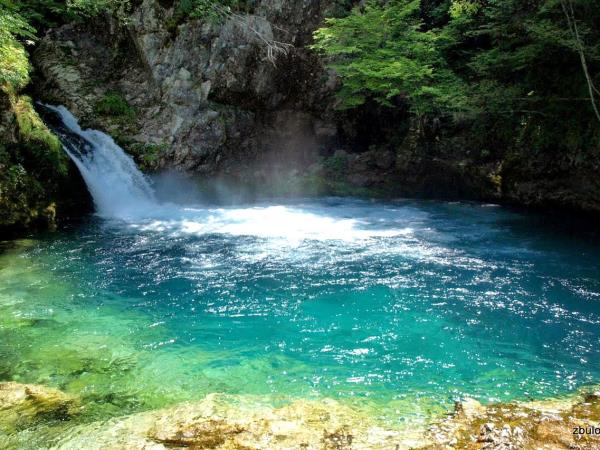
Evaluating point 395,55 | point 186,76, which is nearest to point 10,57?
point 186,76

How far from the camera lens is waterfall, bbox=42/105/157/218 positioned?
13883 mm

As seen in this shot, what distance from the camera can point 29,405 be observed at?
451cm

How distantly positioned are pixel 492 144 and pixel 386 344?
11.5 metres

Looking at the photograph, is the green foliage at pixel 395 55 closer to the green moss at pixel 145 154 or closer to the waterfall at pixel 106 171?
the green moss at pixel 145 154

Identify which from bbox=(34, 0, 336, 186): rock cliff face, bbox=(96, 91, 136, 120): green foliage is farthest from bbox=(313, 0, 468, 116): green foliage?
bbox=(96, 91, 136, 120): green foliage

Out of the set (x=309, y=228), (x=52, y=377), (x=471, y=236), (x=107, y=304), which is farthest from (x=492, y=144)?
(x=52, y=377)

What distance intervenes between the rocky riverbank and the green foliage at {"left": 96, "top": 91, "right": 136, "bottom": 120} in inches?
533

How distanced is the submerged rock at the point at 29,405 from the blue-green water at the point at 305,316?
202 millimetres

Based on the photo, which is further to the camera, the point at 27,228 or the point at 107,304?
the point at 27,228

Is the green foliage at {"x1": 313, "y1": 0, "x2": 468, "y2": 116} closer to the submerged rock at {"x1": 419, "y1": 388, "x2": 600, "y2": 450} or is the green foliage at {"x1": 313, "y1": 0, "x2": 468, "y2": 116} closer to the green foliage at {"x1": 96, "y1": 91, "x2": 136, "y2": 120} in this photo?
the green foliage at {"x1": 96, "y1": 91, "x2": 136, "y2": 120}

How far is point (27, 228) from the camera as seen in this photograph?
11461 mm

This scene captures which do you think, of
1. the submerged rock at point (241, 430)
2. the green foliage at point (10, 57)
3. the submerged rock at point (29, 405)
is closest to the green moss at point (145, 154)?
the green foliage at point (10, 57)

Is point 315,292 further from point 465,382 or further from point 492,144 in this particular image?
point 492,144

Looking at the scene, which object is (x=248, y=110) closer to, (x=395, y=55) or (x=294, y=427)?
(x=395, y=55)
